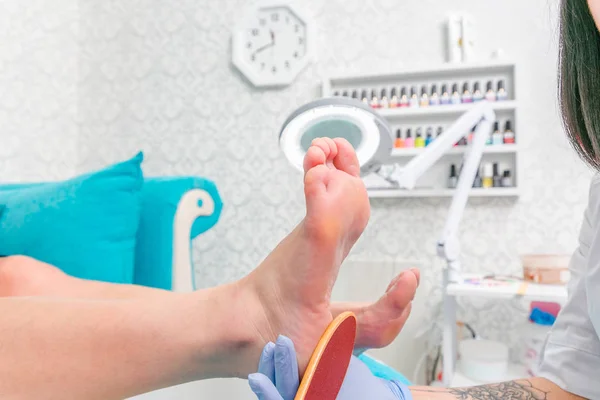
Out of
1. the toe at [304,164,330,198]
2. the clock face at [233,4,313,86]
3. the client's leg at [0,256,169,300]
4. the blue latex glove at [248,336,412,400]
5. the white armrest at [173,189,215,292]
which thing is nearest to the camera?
the blue latex glove at [248,336,412,400]

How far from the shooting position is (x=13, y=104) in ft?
6.08

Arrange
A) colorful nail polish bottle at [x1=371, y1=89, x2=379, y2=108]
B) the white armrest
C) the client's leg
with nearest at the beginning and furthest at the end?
the client's leg < the white armrest < colorful nail polish bottle at [x1=371, y1=89, x2=379, y2=108]

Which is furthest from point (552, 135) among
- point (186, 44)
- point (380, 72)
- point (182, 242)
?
point (186, 44)

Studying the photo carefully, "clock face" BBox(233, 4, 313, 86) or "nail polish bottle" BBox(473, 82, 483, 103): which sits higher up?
"clock face" BBox(233, 4, 313, 86)

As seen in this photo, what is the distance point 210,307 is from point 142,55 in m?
1.72

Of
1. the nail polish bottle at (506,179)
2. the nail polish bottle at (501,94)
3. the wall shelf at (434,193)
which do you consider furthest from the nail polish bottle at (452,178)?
the nail polish bottle at (501,94)

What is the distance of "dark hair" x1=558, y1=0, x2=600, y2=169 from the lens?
2.15 ft

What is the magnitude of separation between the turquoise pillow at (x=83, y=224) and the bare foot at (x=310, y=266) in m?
0.68

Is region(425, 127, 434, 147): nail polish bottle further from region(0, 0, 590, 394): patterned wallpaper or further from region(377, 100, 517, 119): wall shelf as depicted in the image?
region(0, 0, 590, 394): patterned wallpaper

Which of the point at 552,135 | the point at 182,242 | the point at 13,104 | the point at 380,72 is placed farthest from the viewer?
the point at 13,104

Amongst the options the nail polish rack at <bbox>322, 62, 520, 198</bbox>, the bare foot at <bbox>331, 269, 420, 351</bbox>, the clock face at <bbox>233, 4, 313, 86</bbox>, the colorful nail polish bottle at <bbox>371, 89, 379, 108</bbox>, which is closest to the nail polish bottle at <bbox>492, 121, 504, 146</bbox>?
the nail polish rack at <bbox>322, 62, 520, 198</bbox>

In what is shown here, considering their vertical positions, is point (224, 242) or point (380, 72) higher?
point (380, 72)

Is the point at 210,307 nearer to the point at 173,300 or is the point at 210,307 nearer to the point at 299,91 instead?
the point at 173,300

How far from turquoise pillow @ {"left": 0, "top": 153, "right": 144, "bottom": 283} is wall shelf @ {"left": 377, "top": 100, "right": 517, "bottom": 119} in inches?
32.4
